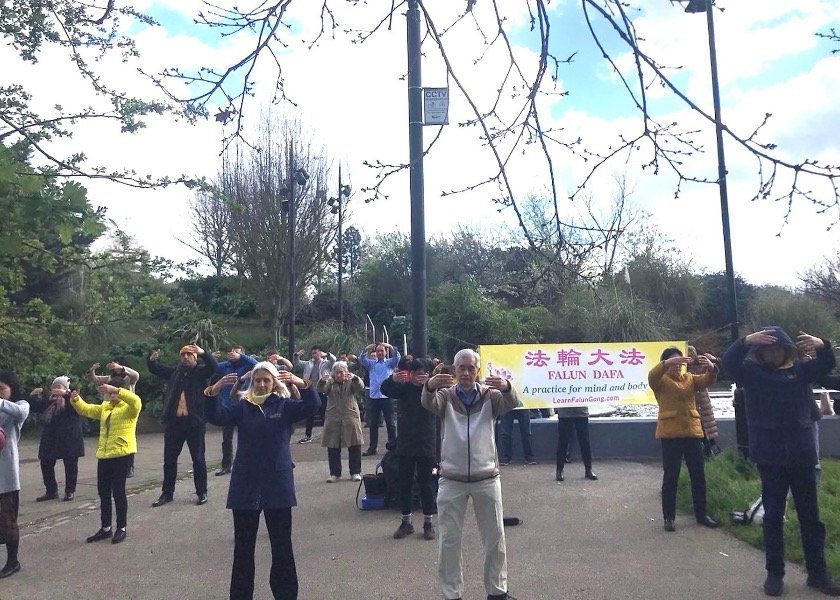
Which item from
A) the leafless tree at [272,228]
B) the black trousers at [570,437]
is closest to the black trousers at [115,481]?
the black trousers at [570,437]

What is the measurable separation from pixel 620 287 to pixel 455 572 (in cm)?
1646

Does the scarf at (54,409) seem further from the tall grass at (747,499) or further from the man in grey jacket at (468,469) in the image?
the tall grass at (747,499)

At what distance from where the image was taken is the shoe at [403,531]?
6516 millimetres

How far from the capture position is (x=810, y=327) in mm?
21188

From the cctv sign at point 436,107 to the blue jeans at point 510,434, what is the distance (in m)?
6.21

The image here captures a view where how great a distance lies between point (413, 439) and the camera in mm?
6809

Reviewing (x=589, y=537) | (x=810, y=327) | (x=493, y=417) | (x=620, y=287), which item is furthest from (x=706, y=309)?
(x=493, y=417)

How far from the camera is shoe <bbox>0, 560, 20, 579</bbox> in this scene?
18.9ft

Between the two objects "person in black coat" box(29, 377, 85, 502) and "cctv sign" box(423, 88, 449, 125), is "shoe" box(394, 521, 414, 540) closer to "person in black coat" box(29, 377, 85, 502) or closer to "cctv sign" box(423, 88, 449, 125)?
"cctv sign" box(423, 88, 449, 125)

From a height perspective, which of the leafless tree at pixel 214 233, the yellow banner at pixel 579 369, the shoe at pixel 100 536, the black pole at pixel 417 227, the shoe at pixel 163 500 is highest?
the leafless tree at pixel 214 233

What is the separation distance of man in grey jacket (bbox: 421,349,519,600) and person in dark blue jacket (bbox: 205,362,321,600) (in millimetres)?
1048

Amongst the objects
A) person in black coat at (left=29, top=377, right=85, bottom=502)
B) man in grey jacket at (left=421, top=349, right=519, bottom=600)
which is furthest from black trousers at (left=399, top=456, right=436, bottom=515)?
person in black coat at (left=29, top=377, right=85, bottom=502)

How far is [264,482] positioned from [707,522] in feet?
14.4

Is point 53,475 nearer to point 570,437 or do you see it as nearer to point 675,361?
point 570,437
